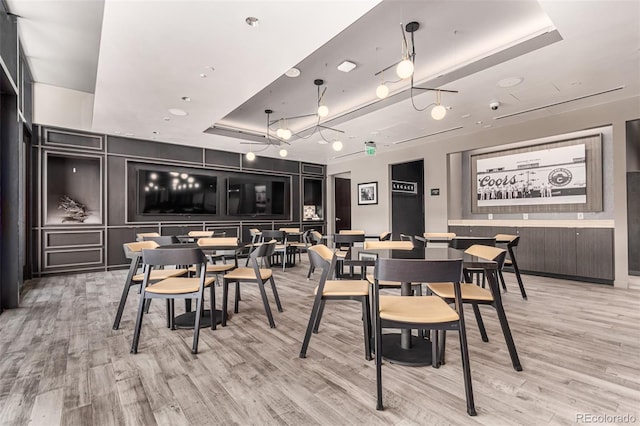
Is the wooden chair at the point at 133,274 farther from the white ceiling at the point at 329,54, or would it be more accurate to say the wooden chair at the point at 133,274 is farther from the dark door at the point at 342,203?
the dark door at the point at 342,203

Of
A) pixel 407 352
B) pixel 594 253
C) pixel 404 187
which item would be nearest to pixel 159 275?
pixel 407 352

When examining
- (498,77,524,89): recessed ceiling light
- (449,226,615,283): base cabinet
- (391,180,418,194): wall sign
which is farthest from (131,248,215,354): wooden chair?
(391,180,418,194): wall sign

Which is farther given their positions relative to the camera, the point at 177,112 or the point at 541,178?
the point at 541,178

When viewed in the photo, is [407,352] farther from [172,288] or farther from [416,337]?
[172,288]

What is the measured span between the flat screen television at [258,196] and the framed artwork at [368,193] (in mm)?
2338

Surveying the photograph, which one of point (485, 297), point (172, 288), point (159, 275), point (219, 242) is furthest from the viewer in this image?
point (219, 242)

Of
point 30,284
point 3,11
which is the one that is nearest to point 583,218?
point 3,11

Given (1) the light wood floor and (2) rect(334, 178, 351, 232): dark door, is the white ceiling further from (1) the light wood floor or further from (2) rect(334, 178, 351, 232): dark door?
(2) rect(334, 178, 351, 232): dark door

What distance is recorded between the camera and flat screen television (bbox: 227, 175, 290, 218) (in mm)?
8625

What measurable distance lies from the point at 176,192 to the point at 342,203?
5.99 meters

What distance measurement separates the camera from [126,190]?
22.6 feet

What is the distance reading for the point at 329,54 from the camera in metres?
3.98

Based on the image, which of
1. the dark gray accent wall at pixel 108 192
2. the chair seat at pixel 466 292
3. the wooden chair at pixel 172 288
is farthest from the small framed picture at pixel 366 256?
the dark gray accent wall at pixel 108 192

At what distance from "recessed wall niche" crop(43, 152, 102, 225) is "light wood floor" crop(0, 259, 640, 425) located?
3.79m
